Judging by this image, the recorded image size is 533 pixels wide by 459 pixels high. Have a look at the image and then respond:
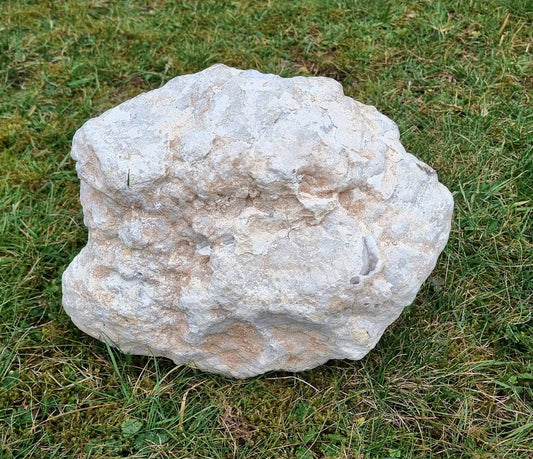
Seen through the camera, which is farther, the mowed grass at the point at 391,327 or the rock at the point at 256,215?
the mowed grass at the point at 391,327

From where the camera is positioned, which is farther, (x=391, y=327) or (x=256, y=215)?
(x=391, y=327)

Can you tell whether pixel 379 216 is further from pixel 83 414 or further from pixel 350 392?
pixel 83 414

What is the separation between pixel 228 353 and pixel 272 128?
3.44 ft

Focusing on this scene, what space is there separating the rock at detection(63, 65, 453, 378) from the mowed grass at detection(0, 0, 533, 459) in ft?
1.15

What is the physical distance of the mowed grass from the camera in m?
2.70

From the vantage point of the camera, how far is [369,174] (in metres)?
2.38

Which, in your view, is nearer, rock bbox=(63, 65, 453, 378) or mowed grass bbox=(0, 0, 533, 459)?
rock bbox=(63, 65, 453, 378)

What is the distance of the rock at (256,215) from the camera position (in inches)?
90.0

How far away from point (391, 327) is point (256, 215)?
41.4 inches

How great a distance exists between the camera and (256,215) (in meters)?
2.33

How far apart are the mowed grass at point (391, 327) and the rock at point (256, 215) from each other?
0.35m

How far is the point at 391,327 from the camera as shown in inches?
117

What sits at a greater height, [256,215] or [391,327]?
[256,215]

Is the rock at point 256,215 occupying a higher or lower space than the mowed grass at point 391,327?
higher
